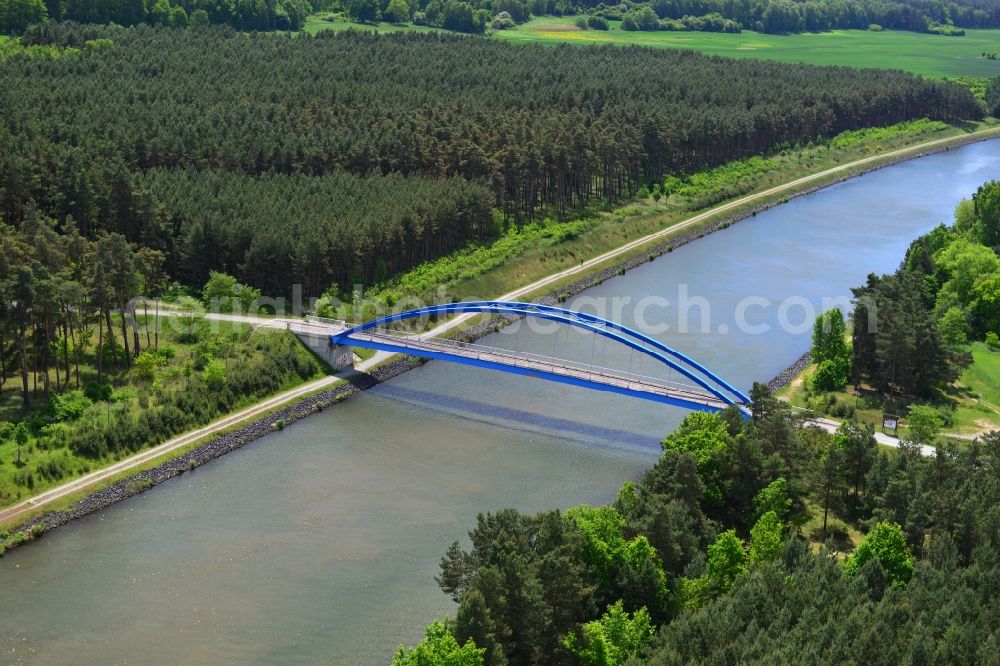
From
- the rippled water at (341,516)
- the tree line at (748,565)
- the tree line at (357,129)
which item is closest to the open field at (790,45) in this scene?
the tree line at (357,129)

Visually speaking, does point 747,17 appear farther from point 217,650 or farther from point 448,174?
point 217,650

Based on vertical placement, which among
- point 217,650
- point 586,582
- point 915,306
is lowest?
point 217,650

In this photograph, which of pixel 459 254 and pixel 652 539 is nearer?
pixel 652 539

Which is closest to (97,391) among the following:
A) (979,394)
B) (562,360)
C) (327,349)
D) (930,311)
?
(327,349)

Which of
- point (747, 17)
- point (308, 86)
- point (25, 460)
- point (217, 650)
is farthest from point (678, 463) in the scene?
point (747, 17)

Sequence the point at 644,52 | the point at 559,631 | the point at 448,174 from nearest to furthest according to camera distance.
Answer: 1. the point at 559,631
2. the point at 448,174
3. the point at 644,52

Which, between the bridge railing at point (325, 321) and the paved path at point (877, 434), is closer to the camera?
the paved path at point (877, 434)

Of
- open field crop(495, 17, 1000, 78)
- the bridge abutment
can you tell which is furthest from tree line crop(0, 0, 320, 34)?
the bridge abutment

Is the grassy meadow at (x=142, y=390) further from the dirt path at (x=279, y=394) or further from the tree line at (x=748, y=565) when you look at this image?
the tree line at (x=748, y=565)
